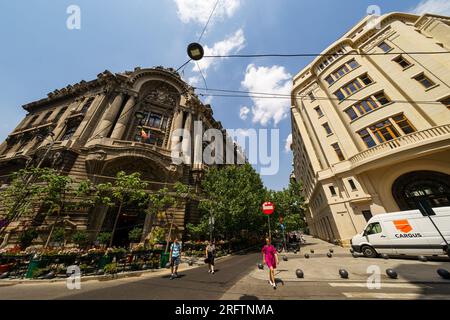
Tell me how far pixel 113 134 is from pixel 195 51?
1782 cm

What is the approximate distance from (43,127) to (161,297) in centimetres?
3292

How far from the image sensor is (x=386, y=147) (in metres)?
14.6

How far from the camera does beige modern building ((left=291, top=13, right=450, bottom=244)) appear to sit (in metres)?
13.7

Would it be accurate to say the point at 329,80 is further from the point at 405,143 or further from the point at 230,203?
the point at 230,203

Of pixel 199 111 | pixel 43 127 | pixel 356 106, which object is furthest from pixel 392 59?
pixel 43 127

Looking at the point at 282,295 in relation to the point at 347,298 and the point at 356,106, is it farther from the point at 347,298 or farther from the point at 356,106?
the point at 356,106

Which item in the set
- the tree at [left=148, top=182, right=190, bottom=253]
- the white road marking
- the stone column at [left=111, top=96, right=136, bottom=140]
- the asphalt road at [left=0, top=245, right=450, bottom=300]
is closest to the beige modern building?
the asphalt road at [left=0, top=245, right=450, bottom=300]

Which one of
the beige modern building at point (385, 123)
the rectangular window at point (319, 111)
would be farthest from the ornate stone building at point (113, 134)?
the rectangular window at point (319, 111)

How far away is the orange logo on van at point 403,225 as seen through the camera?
9.48 m

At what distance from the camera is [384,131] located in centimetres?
1606

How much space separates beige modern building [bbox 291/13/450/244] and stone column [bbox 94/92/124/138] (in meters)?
22.3

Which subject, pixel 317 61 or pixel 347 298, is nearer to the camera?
pixel 347 298

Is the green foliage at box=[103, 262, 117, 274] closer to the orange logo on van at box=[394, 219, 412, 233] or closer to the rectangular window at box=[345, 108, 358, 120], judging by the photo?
the orange logo on van at box=[394, 219, 412, 233]

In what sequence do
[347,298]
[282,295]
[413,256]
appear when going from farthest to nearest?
1. [413,256]
2. [282,295]
3. [347,298]
